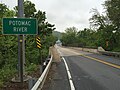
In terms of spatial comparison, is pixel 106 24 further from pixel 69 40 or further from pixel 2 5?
pixel 69 40

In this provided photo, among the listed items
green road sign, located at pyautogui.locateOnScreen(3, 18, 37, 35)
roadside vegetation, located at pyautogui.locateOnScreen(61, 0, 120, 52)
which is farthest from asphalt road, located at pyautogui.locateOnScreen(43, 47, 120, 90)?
roadside vegetation, located at pyautogui.locateOnScreen(61, 0, 120, 52)

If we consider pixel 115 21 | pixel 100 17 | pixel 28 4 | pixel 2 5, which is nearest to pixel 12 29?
pixel 2 5

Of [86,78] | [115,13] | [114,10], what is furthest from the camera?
[114,10]

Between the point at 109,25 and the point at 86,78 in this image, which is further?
the point at 109,25

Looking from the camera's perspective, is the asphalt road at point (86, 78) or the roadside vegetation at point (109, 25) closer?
the asphalt road at point (86, 78)

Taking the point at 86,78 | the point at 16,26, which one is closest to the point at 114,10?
the point at 86,78

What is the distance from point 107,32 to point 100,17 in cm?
585

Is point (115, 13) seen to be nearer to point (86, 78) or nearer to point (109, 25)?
point (109, 25)

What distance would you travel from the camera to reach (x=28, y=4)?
44.6 metres

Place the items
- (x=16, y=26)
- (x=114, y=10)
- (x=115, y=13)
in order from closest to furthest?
(x=16, y=26)
(x=115, y=13)
(x=114, y=10)

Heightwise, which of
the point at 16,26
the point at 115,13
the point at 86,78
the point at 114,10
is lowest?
the point at 86,78

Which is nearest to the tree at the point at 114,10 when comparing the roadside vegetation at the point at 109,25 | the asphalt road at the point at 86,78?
the roadside vegetation at the point at 109,25

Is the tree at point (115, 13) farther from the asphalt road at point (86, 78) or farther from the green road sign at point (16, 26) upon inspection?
the green road sign at point (16, 26)

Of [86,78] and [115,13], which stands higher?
[115,13]
